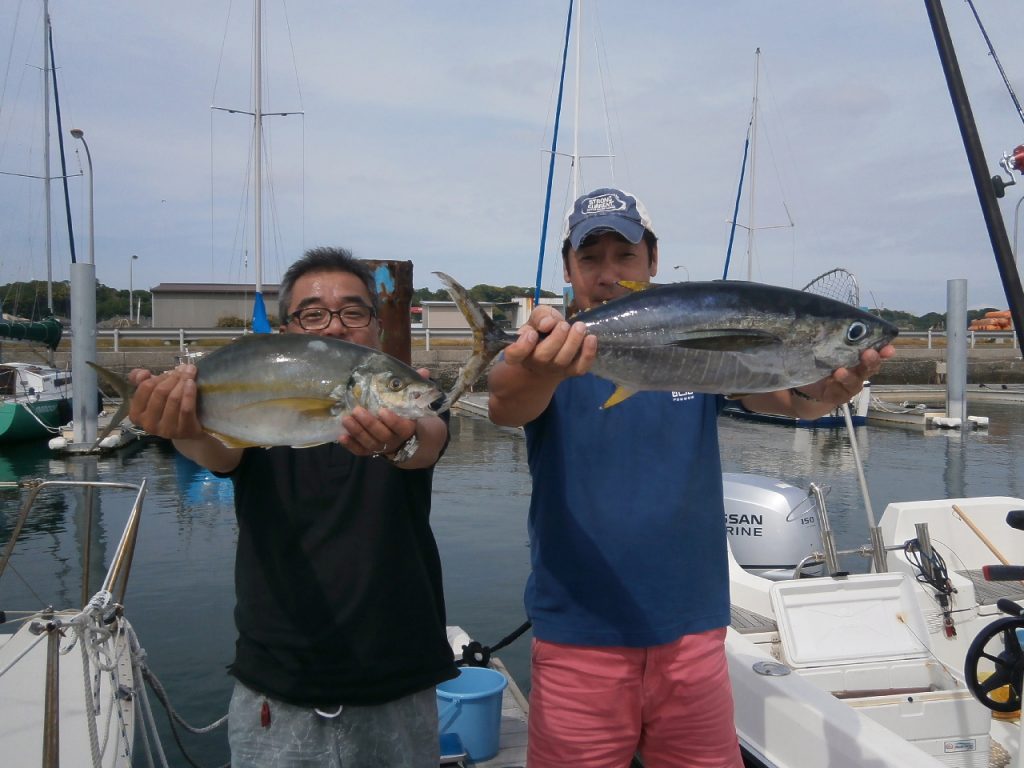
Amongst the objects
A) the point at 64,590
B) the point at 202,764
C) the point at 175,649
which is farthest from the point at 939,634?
the point at 64,590

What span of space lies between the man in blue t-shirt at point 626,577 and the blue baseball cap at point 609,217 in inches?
21.9

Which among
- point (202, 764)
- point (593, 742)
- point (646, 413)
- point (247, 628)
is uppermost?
point (646, 413)

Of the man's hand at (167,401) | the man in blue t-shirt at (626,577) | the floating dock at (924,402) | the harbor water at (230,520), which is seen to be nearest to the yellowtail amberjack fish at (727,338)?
the man in blue t-shirt at (626,577)

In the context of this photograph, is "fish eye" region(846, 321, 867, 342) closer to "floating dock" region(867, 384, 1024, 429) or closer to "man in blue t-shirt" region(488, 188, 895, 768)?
"man in blue t-shirt" region(488, 188, 895, 768)

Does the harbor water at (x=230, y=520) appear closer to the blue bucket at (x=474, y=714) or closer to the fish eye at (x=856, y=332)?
the fish eye at (x=856, y=332)

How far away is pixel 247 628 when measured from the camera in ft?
8.22

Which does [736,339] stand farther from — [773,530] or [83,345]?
[83,345]

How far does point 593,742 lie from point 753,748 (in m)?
1.82

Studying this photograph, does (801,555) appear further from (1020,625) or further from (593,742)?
(593,742)

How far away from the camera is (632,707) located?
2.62 m

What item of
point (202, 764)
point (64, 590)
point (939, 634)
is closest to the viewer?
point (939, 634)

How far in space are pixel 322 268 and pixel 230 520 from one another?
11.3m

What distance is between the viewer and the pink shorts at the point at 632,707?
8.42ft

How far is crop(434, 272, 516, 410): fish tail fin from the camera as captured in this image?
2.48 metres
